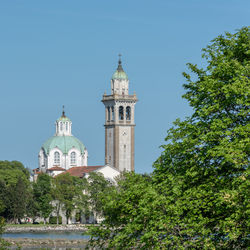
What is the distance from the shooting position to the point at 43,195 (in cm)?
11488

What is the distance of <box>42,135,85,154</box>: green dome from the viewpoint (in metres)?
152

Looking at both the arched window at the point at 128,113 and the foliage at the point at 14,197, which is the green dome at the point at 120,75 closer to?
the arched window at the point at 128,113

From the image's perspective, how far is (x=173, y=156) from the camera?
29.3 m

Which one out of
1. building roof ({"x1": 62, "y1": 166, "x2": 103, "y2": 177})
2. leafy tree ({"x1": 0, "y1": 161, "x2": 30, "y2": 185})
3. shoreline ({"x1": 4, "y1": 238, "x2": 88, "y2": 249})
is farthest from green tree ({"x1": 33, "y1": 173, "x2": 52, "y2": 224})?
shoreline ({"x1": 4, "y1": 238, "x2": 88, "y2": 249})

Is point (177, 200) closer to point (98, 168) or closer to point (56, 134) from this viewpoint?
point (98, 168)

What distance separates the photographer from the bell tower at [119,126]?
453 feet

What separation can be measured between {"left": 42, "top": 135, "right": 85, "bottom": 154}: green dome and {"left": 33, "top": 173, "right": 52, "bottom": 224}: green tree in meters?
31.1

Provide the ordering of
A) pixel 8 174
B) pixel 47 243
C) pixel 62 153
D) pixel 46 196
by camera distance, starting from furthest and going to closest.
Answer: pixel 62 153 < pixel 8 174 < pixel 46 196 < pixel 47 243

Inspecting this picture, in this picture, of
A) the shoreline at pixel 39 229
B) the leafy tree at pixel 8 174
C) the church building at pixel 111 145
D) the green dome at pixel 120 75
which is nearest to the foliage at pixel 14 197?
the leafy tree at pixel 8 174

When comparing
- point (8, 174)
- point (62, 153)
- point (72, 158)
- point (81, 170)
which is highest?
point (62, 153)

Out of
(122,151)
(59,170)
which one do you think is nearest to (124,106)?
(122,151)

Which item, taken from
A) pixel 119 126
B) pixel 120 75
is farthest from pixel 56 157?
pixel 120 75

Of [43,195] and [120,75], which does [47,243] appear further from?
[120,75]

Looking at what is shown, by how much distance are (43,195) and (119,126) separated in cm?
2776
